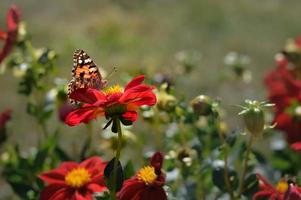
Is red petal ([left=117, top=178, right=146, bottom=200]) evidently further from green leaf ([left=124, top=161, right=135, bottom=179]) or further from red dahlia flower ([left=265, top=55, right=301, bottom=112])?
red dahlia flower ([left=265, top=55, right=301, bottom=112])

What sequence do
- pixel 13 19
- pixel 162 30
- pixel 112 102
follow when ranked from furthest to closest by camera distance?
pixel 162 30
pixel 13 19
pixel 112 102

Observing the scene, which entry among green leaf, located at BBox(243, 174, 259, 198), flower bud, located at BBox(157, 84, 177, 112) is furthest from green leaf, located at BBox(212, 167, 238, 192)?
flower bud, located at BBox(157, 84, 177, 112)

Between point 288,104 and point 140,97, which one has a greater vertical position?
point 288,104

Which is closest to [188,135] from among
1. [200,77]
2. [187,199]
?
[187,199]

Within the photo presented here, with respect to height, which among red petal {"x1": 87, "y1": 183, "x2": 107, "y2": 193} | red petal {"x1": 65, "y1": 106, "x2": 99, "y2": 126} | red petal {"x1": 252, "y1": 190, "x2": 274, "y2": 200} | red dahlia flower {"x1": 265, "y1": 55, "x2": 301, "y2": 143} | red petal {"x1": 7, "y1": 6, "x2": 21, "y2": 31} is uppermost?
red petal {"x1": 7, "y1": 6, "x2": 21, "y2": 31}

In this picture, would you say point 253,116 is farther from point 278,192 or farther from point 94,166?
point 94,166

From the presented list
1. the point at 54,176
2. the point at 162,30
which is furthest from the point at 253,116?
the point at 162,30

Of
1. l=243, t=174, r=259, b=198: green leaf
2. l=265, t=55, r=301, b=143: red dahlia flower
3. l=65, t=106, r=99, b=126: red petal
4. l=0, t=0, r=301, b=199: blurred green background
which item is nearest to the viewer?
l=65, t=106, r=99, b=126: red petal

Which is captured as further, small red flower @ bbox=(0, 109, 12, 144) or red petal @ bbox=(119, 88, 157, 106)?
small red flower @ bbox=(0, 109, 12, 144)
